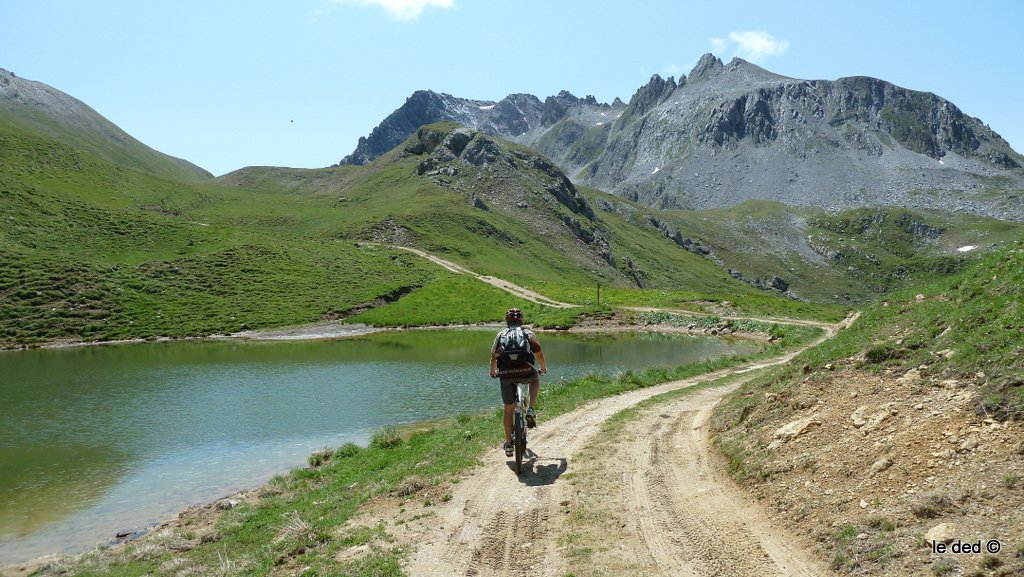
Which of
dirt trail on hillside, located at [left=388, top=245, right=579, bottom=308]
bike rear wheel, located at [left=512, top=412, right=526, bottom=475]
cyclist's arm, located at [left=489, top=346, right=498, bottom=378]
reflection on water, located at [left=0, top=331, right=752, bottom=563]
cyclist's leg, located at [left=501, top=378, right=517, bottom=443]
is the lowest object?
reflection on water, located at [left=0, top=331, right=752, bottom=563]

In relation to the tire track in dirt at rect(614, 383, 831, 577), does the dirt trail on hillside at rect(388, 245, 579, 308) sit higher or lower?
higher

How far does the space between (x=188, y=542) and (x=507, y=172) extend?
16399 centimetres

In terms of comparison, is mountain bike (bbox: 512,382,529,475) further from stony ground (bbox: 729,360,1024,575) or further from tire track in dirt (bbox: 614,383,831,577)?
stony ground (bbox: 729,360,1024,575)

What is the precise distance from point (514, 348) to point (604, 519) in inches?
175

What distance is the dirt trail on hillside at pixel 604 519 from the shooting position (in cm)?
834

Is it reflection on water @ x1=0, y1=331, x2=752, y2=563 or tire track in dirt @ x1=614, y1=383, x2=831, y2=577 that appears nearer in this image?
tire track in dirt @ x1=614, y1=383, x2=831, y2=577

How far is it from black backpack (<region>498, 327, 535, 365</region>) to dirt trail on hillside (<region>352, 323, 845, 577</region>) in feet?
8.48

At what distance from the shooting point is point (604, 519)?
999 cm

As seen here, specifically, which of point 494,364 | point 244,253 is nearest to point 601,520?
point 494,364

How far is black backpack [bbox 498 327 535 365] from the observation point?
13.1 meters

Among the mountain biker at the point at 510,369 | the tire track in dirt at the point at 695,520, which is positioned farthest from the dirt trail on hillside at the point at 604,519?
the mountain biker at the point at 510,369

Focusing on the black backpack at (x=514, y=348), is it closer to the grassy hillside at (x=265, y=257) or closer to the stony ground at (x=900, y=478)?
the stony ground at (x=900, y=478)

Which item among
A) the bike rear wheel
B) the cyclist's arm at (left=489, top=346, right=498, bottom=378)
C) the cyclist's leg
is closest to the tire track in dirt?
the bike rear wheel

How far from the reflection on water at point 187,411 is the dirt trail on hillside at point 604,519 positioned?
971cm
